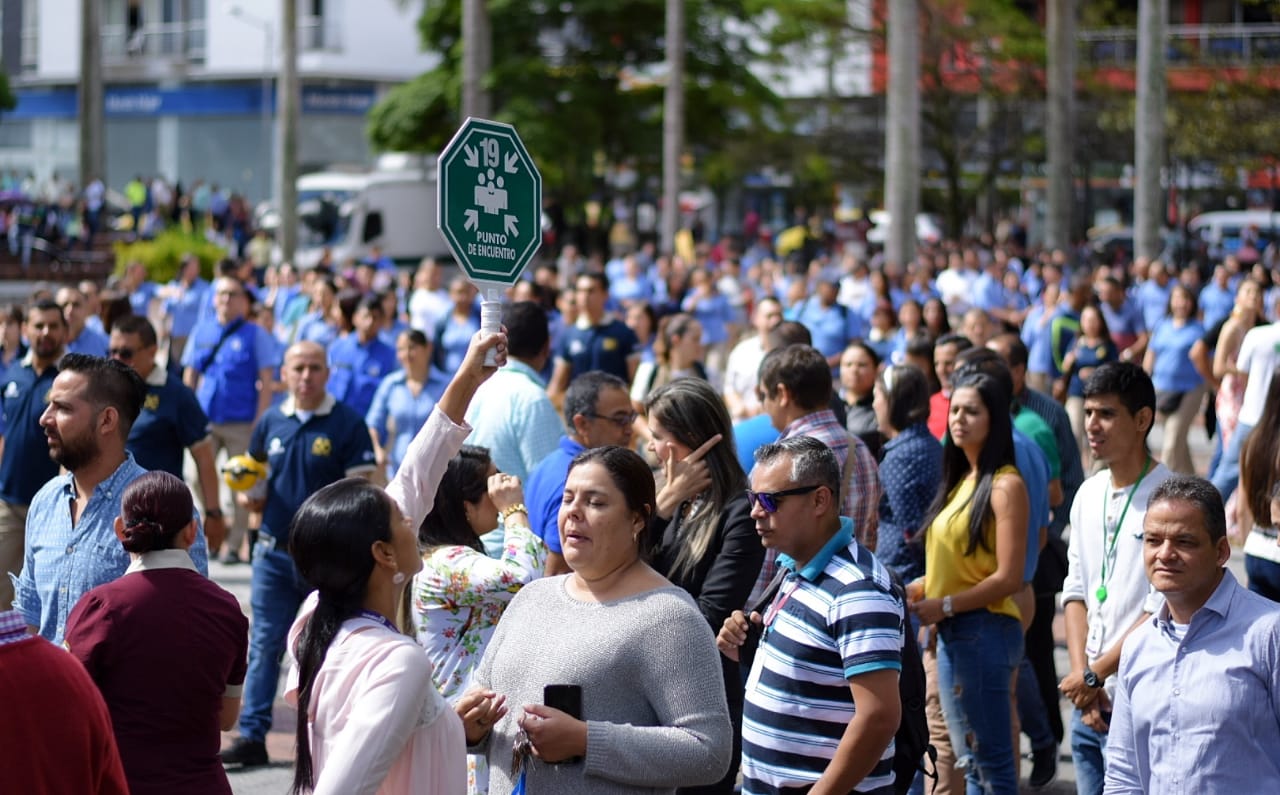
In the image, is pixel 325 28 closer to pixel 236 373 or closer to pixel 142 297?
pixel 142 297

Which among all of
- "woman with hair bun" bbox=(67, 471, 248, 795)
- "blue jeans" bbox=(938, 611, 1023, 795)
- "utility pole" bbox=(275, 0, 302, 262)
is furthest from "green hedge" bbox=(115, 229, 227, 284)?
"woman with hair bun" bbox=(67, 471, 248, 795)

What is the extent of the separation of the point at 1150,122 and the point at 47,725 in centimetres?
2385

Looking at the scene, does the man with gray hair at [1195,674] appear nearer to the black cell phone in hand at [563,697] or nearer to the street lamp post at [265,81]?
the black cell phone in hand at [563,697]

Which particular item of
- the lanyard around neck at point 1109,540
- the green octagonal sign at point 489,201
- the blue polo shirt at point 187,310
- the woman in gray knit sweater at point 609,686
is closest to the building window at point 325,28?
the blue polo shirt at point 187,310

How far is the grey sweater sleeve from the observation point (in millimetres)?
3920

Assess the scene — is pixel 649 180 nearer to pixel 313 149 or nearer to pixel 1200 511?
pixel 313 149

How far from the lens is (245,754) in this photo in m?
7.57

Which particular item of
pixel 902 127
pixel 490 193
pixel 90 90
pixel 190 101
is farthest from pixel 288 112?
pixel 190 101

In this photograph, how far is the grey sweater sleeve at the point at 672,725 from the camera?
3.92 meters

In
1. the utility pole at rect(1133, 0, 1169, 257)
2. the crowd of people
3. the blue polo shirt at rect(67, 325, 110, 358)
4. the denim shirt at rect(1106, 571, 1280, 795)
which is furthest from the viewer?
the utility pole at rect(1133, 0, 1169, 257)

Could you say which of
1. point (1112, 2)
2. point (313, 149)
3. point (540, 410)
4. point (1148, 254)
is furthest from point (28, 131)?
point (540, 410)

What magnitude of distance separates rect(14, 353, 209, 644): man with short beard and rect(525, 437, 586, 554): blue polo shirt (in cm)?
121

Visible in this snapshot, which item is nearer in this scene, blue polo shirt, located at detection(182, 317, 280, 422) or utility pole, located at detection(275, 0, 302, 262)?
blue polo shirt, located at detection(182, 317, 280, 422)

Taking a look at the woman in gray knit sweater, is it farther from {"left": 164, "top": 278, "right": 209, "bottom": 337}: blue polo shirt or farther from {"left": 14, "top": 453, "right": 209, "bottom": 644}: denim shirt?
{"left": 164, "top": 278, "right": 209, "bottom": 337}: blue polo shirt
